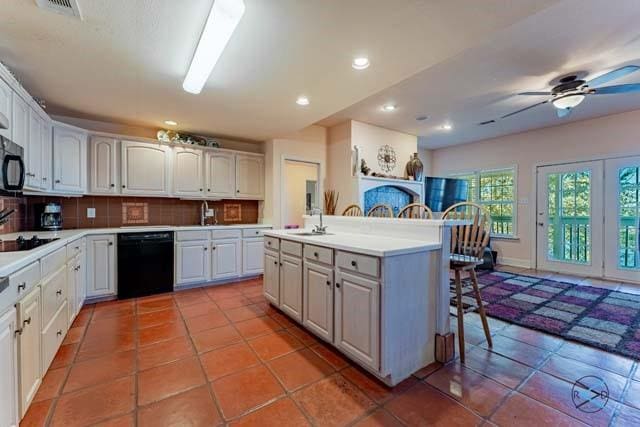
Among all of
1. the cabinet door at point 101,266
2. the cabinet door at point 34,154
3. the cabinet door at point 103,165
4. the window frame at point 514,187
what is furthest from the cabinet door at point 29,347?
the window frame at point 514,187

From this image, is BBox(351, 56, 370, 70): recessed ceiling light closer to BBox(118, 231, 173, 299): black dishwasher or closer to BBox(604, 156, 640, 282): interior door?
BBox(118, 231, 173, 299): black dishwasher

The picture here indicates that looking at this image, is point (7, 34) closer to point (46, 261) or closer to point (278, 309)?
point (46, 261)

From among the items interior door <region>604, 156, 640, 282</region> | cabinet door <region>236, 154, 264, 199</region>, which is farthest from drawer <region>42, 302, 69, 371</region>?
interior door <region>604, 156, 640, 282</region>

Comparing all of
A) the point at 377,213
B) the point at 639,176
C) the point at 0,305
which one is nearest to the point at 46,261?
the point at 0,305

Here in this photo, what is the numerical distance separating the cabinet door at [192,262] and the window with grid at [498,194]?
5639 millimetres

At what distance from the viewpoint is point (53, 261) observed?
207cm

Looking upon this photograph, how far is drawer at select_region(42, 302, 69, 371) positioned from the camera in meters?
1.84

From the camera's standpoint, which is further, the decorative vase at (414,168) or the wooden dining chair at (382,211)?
the decorative vase at (414,168)

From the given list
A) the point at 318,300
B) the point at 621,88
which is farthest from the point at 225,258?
the point at 621,88

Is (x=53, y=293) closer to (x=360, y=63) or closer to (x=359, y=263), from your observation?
(x=359, y=263)

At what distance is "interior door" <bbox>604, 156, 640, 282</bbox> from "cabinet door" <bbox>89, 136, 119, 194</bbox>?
7.48m

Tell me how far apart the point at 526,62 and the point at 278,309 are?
12.1 ft

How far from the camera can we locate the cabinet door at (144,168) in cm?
376

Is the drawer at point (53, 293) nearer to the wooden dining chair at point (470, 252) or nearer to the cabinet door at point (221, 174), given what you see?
the cabinet door at point (221, 174)
